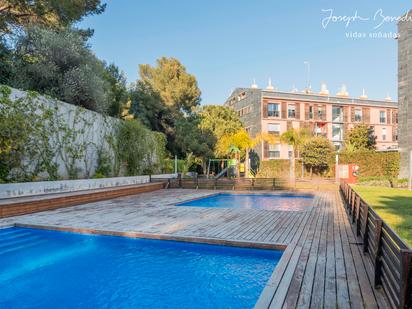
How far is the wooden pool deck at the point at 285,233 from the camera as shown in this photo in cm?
294

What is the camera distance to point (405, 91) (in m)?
19.5

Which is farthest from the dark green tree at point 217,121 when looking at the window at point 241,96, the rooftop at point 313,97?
the window at point 241,96

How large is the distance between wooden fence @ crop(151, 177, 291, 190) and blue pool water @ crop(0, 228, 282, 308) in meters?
9.83

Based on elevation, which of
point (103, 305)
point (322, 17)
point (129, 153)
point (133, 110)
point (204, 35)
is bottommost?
point (103, 305)

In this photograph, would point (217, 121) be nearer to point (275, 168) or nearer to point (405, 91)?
point (275, 168)

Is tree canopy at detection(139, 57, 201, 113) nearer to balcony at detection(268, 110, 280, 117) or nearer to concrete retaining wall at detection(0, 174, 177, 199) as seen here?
balcony at detection(268, 110, 280, 117)

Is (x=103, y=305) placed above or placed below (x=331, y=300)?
below

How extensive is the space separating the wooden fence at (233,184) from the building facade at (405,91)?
33.6ft

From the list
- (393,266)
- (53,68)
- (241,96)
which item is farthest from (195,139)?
(393,266)

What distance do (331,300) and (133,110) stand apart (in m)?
25.3

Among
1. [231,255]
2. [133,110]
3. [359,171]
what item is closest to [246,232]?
[231,255]

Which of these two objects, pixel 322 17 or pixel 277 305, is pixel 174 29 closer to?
pixel 322 17

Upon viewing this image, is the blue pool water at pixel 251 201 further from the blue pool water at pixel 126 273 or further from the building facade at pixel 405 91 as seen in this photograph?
the building facade at pixel 405 91

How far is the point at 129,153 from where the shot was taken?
1653 cm
